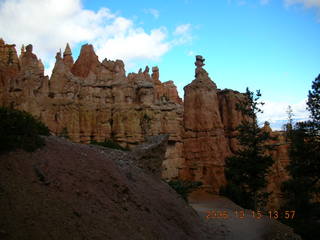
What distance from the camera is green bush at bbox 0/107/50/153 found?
299 inches

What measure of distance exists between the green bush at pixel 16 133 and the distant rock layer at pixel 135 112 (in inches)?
947

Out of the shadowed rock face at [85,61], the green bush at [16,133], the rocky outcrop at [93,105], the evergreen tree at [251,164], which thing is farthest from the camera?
the shadowed rock face at [85,61]

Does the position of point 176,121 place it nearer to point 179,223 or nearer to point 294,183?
point 294,183

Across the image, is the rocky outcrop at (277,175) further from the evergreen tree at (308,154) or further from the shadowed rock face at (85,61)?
the shadowed rock face at (85,61)

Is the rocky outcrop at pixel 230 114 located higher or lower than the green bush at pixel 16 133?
higher

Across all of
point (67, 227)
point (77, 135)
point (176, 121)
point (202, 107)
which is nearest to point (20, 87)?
point (77, 135)

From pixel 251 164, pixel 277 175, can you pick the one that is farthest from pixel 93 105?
pixel 277 175

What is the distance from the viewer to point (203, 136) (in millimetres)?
32719

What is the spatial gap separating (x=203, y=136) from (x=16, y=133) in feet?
85.6

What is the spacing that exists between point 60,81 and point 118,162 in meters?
28.7

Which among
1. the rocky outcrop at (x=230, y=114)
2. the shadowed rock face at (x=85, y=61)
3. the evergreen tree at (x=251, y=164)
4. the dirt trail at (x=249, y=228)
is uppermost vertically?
the shadowed rock face at (x=85, y=61)

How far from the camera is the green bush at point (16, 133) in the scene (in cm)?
759

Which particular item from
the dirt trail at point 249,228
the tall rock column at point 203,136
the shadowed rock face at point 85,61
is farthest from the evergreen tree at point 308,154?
the shadowed rock face at point 85,61

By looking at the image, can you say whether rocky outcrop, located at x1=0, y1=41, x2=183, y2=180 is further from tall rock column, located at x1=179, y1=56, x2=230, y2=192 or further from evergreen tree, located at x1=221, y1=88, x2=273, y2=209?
evergreen tree, located at x1=221, y1=88, x2=273, y2=209
